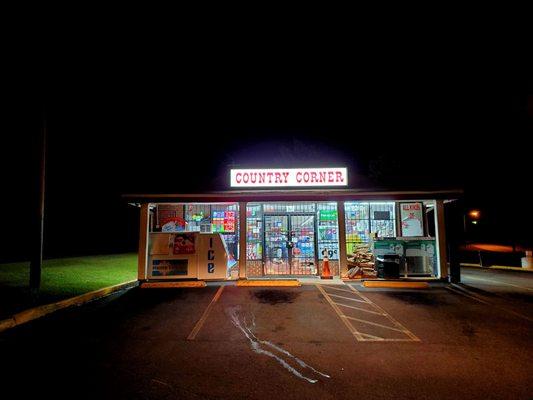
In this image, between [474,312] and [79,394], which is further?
[474,312]

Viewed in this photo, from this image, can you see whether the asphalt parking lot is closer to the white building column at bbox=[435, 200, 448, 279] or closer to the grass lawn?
the grass lawn

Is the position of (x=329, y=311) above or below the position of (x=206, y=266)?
below

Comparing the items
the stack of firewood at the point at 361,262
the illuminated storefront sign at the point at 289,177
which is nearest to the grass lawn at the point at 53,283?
the illuminated storefront sign at the point at 289,177

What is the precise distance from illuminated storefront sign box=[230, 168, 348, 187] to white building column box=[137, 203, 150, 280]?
12.0 ft

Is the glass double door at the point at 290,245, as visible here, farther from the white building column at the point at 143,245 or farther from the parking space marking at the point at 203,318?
the white building column at the point at 143,245

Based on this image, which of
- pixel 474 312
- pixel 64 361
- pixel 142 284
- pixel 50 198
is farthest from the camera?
pixel 50 198

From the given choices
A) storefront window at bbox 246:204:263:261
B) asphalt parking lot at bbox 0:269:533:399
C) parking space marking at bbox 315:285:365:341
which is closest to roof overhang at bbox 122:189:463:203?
storefront window at bbox 246:204:263:261

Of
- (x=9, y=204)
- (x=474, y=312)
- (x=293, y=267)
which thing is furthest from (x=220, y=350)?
(x=9, y=204)

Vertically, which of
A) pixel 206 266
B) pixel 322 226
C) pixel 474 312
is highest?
pixel 322 226

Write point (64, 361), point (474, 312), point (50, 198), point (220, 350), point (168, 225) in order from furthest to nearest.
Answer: point (50, 198), point (168, 225), point (474, 312), point (220, 350), point (64, 361)

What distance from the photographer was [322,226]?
13.4 metres

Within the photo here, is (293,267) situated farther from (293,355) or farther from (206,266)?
(293,355)

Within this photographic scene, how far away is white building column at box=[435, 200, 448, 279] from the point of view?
1209 centimetres

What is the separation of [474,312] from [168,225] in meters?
11.0
